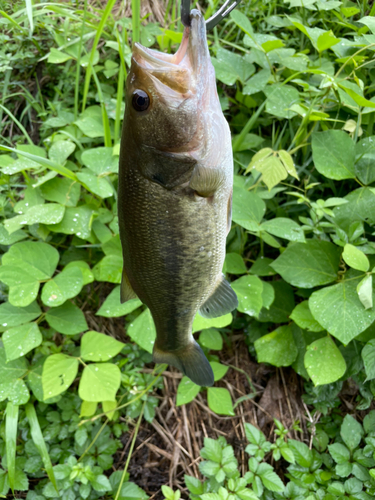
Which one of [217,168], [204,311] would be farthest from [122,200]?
[204,311]

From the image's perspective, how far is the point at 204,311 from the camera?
1.16 meters

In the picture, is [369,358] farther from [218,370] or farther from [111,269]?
[111,269]

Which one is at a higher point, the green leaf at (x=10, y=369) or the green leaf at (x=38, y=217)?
the green leaf at (x=38, y=217)

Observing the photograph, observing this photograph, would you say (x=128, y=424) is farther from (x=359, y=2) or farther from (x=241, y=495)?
(x=359, y=2)

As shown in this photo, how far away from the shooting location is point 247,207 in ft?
5.37

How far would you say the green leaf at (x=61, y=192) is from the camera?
1.84 metres

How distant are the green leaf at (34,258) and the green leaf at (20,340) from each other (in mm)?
257

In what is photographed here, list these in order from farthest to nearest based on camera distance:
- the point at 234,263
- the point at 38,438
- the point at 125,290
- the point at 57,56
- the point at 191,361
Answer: the point at 57,56, the point at 234,263, the point at 38,438, the point at 191,361, the point at 125,290

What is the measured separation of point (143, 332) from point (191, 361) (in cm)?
48

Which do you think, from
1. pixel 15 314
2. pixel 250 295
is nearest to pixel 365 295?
pixel 250 295

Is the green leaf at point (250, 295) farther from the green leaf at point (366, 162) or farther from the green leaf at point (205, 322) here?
the green leaf at point (366, 162)

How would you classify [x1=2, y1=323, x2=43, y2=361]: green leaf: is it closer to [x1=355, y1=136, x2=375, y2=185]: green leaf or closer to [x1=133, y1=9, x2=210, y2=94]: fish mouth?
[x1=133, y1=9, x2=210, y2=94]: fish mouth

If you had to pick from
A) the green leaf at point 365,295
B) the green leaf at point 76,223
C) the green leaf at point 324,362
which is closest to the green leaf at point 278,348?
the green leaf at point 324,362

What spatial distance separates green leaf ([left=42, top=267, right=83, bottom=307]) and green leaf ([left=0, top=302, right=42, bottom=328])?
214 millimetres
